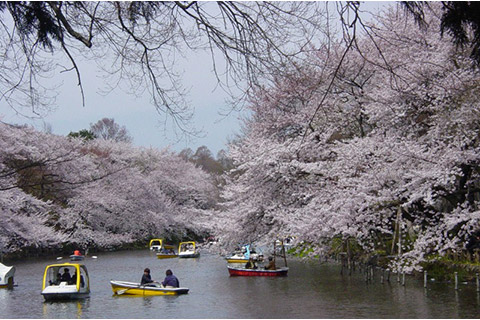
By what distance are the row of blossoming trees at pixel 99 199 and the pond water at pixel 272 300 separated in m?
5.43

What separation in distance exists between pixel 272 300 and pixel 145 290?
4.26m

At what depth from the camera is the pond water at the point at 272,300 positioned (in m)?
14.8

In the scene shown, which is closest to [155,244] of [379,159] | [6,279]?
[6,279]

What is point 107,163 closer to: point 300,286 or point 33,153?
point 33,153

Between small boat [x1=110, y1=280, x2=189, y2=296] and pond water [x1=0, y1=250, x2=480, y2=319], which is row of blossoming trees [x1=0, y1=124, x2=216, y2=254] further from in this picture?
small boat [x1=110, y1=280, x2=189, y2=296]

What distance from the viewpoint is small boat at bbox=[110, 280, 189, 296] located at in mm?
18750

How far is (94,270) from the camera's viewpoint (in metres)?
29.2

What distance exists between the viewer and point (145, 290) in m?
18.8

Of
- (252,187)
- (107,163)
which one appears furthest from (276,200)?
(107,163)

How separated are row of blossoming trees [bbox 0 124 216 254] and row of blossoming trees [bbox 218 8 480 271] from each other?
18.9ft

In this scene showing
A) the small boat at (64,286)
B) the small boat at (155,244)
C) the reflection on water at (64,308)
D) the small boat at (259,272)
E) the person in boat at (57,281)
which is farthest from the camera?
Answer: the small boat at (155,244)

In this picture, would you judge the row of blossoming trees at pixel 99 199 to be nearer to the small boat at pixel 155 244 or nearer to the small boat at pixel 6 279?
the small boat at pixel 155 244

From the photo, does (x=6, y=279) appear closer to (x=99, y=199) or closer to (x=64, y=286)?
(x=64, y=286)

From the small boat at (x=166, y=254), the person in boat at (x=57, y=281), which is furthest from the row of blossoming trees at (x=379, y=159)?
the small boat at (x=166, y=254)
